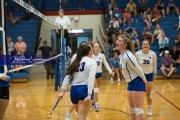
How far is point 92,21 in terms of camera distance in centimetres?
1858

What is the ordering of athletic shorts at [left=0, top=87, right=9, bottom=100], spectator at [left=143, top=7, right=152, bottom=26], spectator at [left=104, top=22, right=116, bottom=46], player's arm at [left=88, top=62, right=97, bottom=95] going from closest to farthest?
player's arm at [left=88, top=62, right=97, bottom=95], athletic shorts at [left=0, top=87, right=9, bottom=100], spectator at [left=104, top=22, right=116, bottom=46], spectator at [left=143, top=7, right=152, bottom=26]

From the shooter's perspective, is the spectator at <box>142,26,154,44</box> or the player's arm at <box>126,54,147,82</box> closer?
the player's arm at <box>126,54,147,82</box>

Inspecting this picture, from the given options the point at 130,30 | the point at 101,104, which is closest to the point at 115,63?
the point at 130,30

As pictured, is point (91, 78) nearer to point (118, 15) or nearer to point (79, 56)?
point (79, 56)

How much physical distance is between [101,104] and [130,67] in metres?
3.83

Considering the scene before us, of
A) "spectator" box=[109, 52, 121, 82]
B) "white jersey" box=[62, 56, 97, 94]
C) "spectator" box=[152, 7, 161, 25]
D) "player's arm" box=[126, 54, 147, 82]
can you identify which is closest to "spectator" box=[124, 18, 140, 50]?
"spectator" box=[152, 7, 161, 25]

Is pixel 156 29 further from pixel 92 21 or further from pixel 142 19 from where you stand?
pixel 92 21

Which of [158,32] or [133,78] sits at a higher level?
[158,32]

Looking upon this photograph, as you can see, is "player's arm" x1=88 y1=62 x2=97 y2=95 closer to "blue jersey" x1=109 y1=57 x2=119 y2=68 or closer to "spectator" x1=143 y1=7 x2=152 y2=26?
"blue jersey" x1=109 y1=57 x2=119 y2=68

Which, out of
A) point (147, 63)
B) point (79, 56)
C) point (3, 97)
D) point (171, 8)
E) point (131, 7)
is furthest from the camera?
point (171, 8)

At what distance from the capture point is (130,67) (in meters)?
5.16

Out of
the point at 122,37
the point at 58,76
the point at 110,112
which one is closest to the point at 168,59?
the point at 58,76

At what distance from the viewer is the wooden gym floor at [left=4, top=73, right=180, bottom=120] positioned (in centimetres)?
736

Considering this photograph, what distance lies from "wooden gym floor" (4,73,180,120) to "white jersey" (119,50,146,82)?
2172mm
